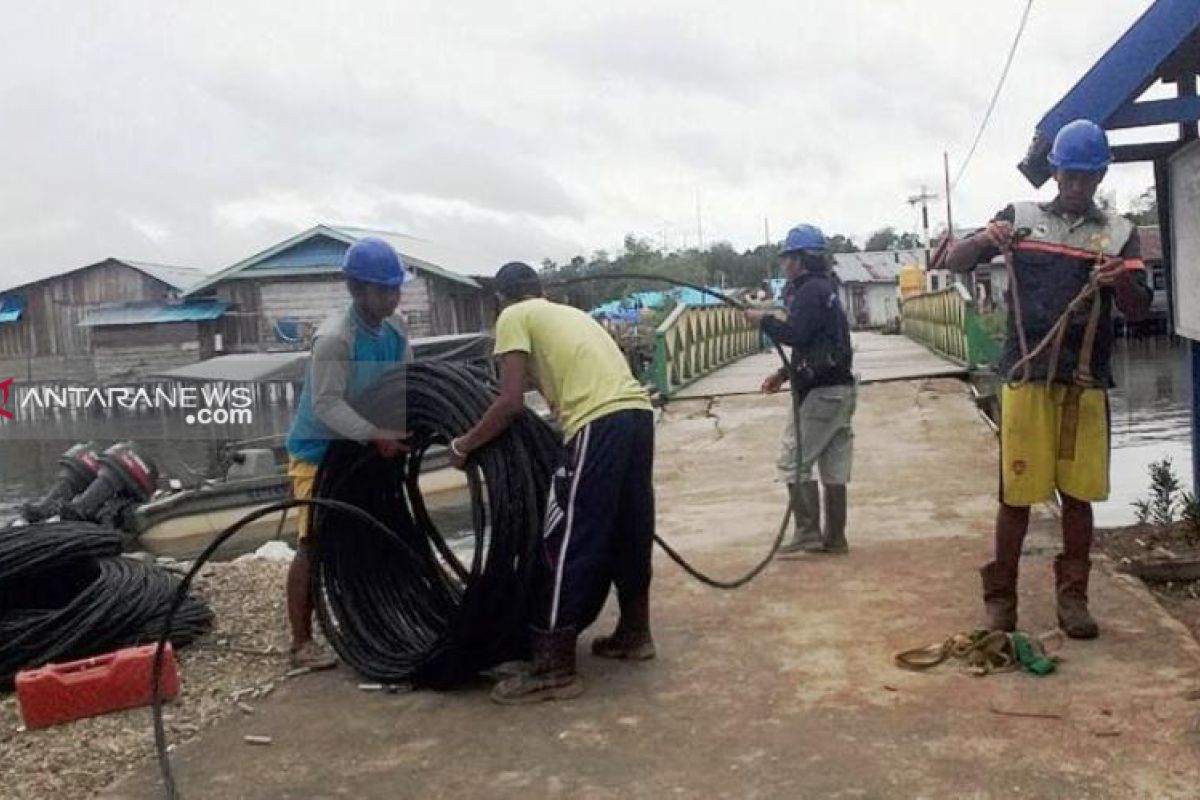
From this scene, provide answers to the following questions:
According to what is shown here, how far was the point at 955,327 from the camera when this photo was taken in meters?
18.6

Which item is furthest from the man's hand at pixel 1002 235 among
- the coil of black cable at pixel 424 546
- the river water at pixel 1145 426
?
the river water at pixel 1145 426

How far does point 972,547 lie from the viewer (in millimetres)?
→ 6059

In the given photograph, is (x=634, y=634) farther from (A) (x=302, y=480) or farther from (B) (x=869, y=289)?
(B) (x=869, y=289)

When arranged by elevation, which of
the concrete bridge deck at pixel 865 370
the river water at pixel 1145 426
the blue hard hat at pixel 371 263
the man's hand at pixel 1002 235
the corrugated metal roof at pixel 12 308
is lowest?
the river water at pixel 1145 426

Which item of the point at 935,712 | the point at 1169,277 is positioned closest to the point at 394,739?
Answer: the point at 935,712

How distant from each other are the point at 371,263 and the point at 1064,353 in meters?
2.63

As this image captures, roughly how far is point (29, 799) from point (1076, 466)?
370cm

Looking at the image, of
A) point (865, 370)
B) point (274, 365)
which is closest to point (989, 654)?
point (274, 365)

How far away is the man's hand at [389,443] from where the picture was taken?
4539 mm

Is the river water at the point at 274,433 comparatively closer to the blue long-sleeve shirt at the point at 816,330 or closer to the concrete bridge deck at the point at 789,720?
the blue long-sleeve shirt at the point at 816,330

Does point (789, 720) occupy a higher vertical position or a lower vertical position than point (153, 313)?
lower

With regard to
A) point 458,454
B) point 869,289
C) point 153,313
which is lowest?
point 458,454

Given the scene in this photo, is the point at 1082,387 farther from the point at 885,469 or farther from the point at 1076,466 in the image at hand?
the point at 885,469

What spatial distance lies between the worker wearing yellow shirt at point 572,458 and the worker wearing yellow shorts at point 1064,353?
1366mm
